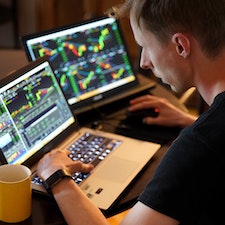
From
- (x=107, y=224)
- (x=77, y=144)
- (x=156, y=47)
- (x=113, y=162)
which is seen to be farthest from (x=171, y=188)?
(x=77, y=144)

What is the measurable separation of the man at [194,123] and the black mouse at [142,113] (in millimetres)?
592

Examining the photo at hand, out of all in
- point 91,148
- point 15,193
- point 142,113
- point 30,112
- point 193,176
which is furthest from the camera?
point 142,113

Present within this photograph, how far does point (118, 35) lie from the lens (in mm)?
1942

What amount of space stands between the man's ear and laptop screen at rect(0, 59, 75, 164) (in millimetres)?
502

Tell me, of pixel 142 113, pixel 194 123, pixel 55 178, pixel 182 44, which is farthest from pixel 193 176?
pixel 142 113

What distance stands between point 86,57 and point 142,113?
29 cm

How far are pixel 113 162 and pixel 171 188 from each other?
493mm

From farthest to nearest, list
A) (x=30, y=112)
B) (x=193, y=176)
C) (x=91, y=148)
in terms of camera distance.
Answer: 1. (x=91, y=148)
2. (x=30, y=112)
3. (x=193, y=176)

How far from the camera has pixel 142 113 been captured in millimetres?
1839

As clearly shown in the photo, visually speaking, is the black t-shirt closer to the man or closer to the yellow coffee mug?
the man

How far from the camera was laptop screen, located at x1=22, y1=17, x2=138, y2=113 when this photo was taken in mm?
1745

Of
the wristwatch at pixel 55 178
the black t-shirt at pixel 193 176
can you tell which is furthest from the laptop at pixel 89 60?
the black t-shirt at pixel 193 176

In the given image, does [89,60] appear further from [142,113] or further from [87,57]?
[142,113]

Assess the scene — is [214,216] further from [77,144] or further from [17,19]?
[17,19]
